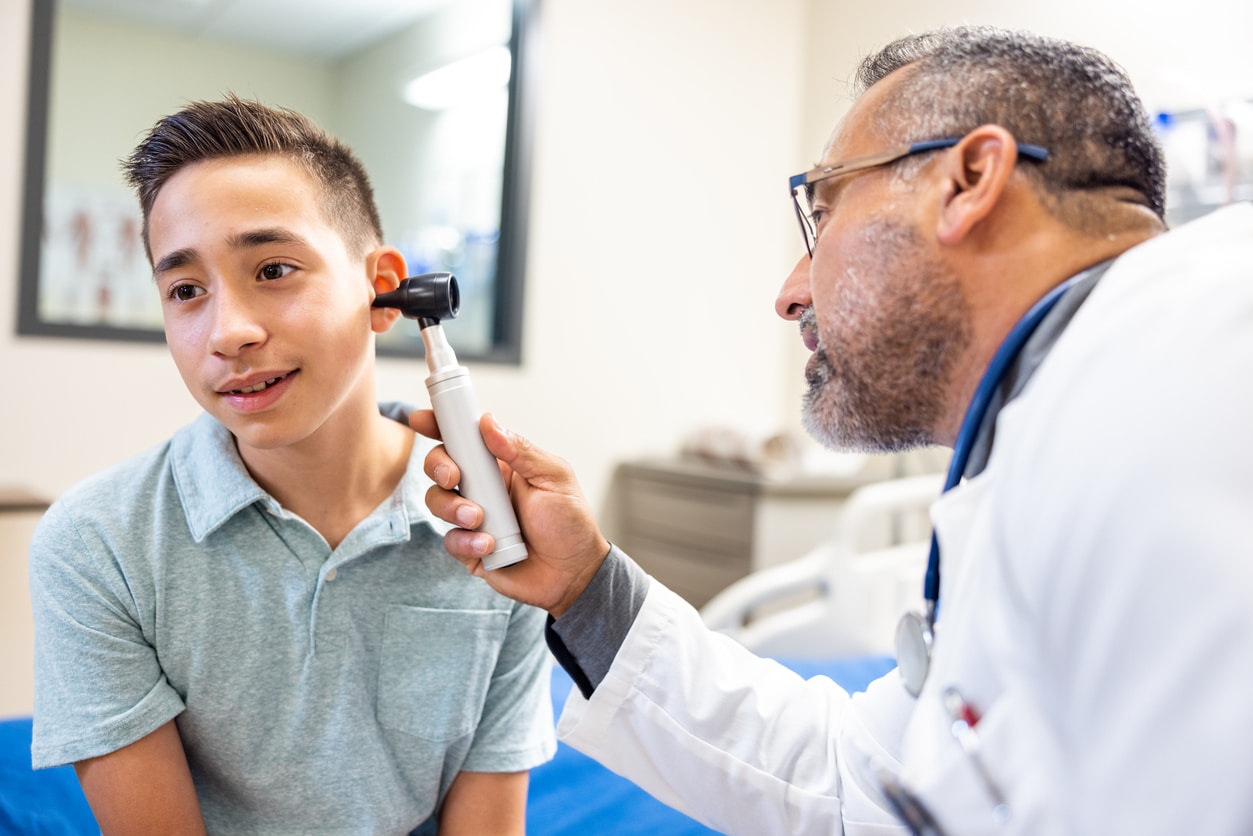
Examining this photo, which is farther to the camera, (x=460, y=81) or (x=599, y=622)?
(x=460, y=81)

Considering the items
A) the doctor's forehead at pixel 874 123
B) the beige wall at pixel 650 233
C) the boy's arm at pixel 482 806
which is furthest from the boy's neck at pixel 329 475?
the beige wall at pixel 650 233

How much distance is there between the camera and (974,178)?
3.24 ft

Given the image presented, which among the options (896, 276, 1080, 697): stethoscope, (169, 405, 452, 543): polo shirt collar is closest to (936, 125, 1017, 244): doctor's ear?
(896, 276, 1080, 697): stethoscope

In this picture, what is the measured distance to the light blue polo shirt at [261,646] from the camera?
3.30 feet

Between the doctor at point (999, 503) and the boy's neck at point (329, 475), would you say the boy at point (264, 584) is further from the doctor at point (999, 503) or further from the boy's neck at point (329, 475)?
the doctor at point (999, 503)

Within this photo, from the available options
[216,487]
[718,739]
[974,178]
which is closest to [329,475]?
[216,487]

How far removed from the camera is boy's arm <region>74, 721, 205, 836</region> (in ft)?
3.19

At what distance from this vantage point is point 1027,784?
73cm

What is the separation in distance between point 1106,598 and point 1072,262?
0.39 meters

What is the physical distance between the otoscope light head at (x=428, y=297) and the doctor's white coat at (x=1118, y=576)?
520 mm

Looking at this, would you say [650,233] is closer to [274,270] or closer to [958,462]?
[274,270]

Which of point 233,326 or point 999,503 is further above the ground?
point 233,326

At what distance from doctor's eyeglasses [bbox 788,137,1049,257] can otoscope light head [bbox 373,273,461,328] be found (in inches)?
15.6

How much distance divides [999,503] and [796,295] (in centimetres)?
48
